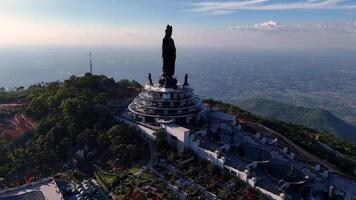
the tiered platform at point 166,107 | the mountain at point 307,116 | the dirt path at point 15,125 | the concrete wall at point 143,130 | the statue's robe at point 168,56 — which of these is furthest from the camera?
the mountain at point 307,116

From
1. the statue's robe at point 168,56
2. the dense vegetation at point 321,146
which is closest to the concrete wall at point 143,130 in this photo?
the statue's robe at point 168,56

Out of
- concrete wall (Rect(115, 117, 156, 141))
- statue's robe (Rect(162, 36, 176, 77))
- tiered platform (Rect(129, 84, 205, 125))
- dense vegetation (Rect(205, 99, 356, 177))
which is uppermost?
statue's robe (Rect(162, 36, 176, 77))

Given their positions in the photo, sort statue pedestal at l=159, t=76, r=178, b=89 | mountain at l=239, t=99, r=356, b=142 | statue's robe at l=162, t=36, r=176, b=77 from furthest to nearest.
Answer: mountain at l=239, t=99, r=356, b=142
statue's robe at l=162, t=36, r=176, b=77
statue pedestal at l=159, t=76, r=178, b=89

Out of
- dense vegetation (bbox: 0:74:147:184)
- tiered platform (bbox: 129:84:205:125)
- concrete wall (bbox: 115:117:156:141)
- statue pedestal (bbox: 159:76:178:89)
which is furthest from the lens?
statue pedestal (bbox: 159:76:178:89)

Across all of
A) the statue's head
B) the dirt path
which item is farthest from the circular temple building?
the dirt path

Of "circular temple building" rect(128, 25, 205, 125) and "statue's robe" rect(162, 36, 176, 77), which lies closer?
"circular temple building" rect(128, 25, 205, 125)

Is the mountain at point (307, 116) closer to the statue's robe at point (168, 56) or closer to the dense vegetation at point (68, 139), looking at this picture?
the statue's robe at point (168, 56)

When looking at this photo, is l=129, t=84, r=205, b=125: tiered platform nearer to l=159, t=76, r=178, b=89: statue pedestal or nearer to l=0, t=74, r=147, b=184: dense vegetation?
l=159, t=76, r=178, b=89: statue pedestal
